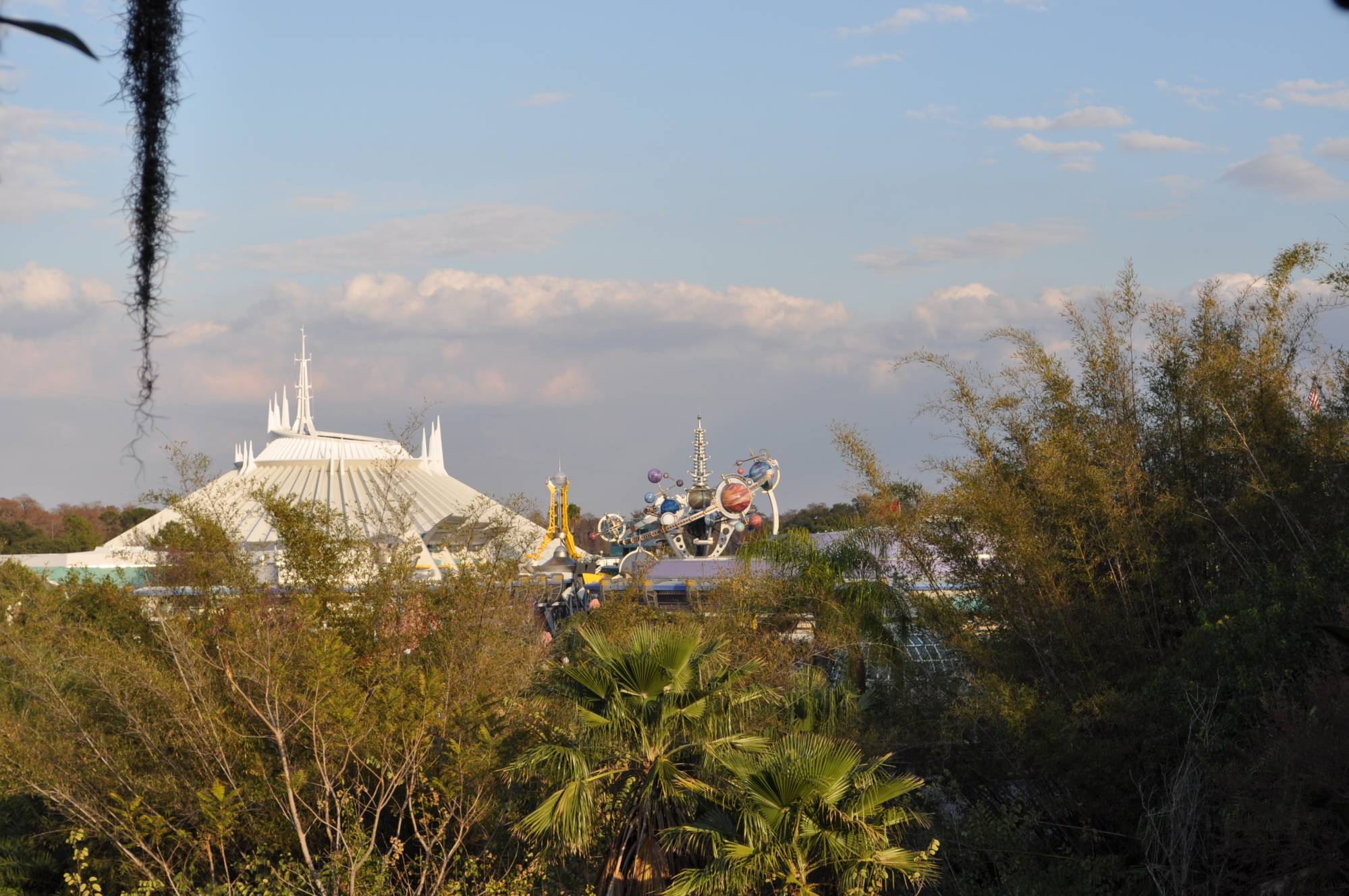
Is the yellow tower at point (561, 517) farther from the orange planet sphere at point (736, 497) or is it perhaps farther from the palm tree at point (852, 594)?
the palm tree at point (852, 594)

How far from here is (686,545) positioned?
4359cm

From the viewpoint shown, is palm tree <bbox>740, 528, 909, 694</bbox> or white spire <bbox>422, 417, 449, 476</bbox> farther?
white spire <bbox>422, 417, 449, 476</bbox>

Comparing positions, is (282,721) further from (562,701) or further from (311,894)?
(562,701)

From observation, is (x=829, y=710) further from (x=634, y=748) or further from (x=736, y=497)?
(x=736, y=497)

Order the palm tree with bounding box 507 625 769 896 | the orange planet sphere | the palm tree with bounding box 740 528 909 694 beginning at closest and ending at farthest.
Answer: the palm tree with bounding box 507 625 769 896
the palm tree with bounding box 740 528 909 694
the orange planet sphere

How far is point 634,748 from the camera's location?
1102 centimetres

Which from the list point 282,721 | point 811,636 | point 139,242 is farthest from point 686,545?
point 139,242

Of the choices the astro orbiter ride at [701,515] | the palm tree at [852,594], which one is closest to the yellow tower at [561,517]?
the astro orbiter ride at [701,515]

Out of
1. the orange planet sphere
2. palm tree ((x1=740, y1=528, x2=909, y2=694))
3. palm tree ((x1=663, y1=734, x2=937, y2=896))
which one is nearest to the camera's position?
palm tree ((x1=663, y1=734, x2=937, y2=896))

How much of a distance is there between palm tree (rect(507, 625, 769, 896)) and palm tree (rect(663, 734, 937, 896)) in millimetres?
339

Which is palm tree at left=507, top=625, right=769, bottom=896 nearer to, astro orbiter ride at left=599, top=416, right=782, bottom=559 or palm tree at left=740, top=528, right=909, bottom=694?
palm tree at left=740, top=528, right=909, bottom=694

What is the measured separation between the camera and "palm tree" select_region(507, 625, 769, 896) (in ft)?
34.8

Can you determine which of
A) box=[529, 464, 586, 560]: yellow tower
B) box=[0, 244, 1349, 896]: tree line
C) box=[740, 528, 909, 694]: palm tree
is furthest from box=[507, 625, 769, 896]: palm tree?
box=[529, 464, 586, 560]: yellow tower

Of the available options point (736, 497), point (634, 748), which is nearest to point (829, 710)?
point (634, 748)
